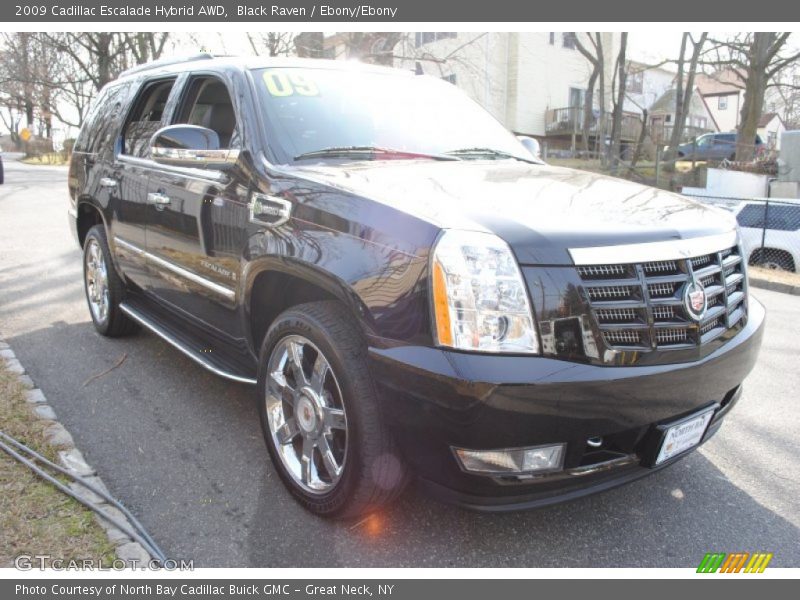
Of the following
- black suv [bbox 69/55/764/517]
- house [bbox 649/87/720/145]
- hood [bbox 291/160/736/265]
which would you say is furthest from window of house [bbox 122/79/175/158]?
house [bbox 649/87/720/145]

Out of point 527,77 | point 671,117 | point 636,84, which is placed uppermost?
point 636,84

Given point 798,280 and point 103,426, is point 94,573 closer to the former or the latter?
point 103,426

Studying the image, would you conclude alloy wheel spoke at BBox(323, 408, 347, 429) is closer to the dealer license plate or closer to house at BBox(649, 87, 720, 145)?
the dealer license plate

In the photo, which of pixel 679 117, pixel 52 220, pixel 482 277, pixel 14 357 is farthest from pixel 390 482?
pixel 679 117

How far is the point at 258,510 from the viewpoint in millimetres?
2875

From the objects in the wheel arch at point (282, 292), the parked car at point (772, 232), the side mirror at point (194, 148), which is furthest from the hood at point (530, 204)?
the parked car at point (772, 232)

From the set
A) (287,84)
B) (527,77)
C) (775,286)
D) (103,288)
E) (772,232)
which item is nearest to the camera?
(287,84)

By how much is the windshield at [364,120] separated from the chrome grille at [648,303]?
143 cm

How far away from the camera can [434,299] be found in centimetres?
221

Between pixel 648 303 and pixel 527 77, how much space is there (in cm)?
3207

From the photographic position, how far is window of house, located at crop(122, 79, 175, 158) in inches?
170

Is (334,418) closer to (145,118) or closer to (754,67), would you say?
(145,118)

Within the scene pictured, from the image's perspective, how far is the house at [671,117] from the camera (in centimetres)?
3717

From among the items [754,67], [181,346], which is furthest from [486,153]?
[754,67]
